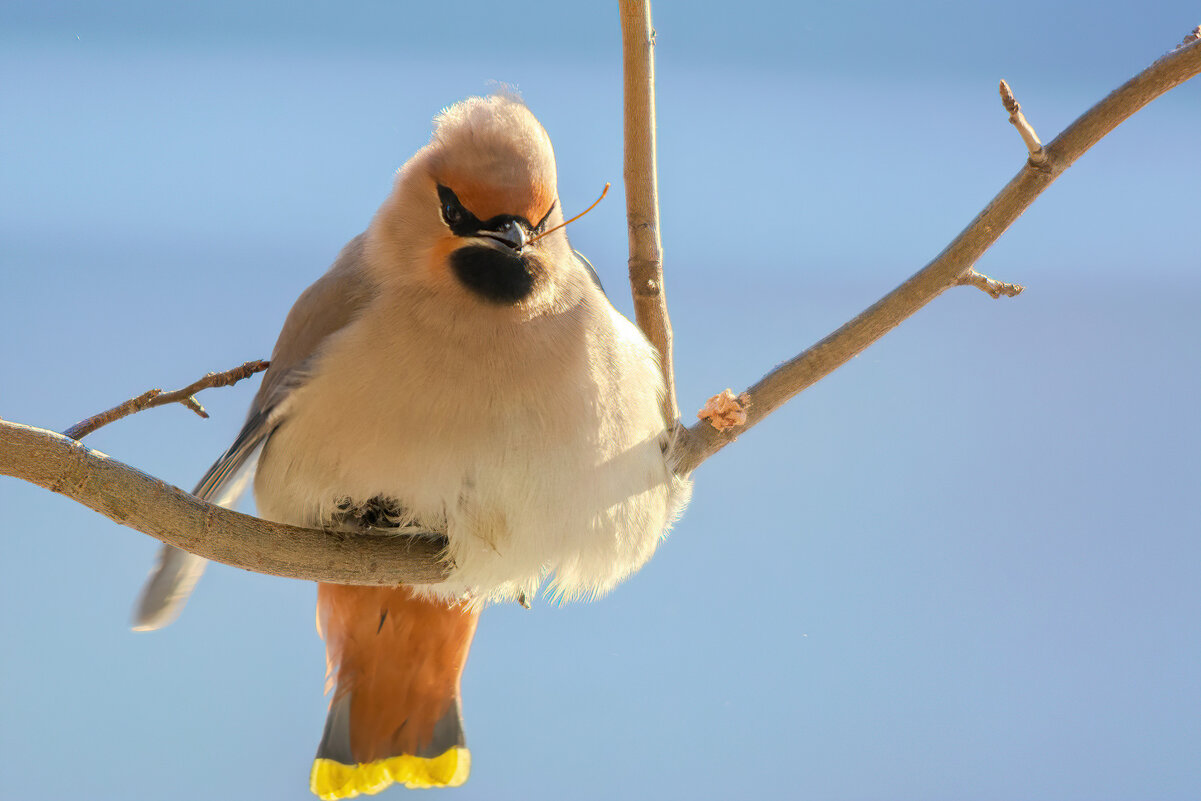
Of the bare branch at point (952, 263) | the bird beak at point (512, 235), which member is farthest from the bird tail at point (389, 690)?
the bird beak at point (512, 235)

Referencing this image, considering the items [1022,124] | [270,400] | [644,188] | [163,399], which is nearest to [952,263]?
[1022,124]

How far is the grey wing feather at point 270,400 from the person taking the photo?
1705mm

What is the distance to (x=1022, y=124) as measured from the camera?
151 centimetres

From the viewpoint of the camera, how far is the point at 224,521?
1.41 meters

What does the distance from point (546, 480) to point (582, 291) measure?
32 centimetres

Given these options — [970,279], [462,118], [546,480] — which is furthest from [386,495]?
[970,279]

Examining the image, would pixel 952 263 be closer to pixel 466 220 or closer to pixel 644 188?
pixel 644 188

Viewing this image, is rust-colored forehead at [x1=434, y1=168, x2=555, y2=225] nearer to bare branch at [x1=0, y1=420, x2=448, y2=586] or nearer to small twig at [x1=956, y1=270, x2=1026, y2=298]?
bare branch at [x1=0, y1=420, x2=448, y2=586]

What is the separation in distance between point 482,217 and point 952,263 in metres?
0.72

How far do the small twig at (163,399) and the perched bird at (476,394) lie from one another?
0.08 metres

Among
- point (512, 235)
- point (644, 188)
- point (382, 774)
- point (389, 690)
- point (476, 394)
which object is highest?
point (644, 188)

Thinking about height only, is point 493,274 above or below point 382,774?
Answer: above

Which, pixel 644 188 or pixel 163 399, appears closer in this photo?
pixel 163 399

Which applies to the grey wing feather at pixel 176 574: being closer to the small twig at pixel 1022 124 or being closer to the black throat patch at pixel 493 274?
the black throat patch at pixel 493 274
